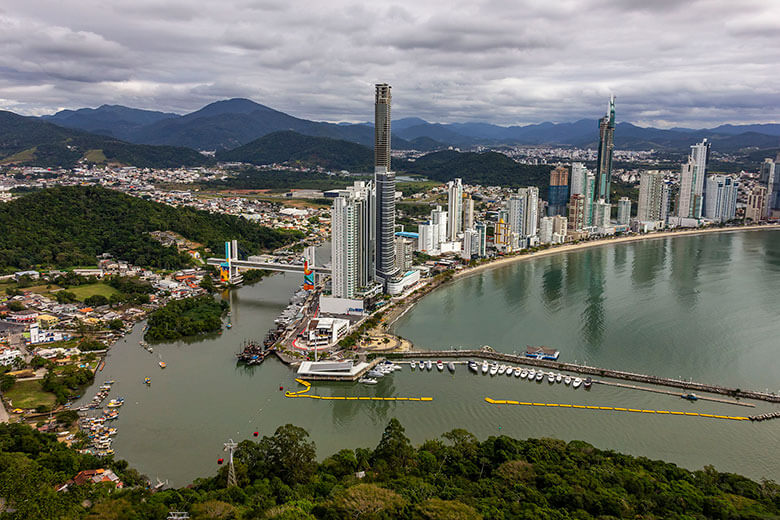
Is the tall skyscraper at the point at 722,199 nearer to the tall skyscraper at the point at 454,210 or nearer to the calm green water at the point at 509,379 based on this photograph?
the calm green water at the point at 509,379

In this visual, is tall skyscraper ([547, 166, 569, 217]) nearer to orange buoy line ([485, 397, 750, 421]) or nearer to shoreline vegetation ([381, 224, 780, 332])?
shoreline vegetation ([381, 224, 780, 332])

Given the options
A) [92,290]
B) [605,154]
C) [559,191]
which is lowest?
[92,290]

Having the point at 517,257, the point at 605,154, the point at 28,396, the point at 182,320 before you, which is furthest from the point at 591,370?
the point at 605,154

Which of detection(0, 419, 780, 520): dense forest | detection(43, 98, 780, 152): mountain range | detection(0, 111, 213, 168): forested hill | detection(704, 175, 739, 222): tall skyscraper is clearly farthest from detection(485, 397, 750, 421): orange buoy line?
detection(43, 98, 780, 152): mountain range

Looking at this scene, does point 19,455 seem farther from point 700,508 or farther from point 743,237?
point 743,237

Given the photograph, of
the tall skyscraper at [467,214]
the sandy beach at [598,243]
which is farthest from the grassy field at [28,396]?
the tall skyscraper at [467,214]

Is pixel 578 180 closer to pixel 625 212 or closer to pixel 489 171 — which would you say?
pixel 625 212
